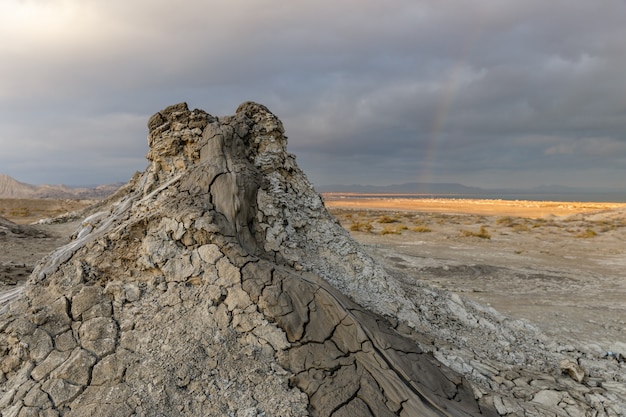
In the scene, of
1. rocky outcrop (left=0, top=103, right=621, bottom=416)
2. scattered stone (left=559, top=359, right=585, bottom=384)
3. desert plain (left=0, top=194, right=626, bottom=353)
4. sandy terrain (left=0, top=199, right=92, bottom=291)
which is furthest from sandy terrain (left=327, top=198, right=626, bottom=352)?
sandy terrain (left=0, top=199, right=92, bottom=291)

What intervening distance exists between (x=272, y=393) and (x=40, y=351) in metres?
2.34

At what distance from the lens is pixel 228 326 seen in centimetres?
374

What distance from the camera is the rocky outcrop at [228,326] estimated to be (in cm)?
331

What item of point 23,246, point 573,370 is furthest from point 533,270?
point 23,246

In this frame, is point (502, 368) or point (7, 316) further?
point (502, 368)

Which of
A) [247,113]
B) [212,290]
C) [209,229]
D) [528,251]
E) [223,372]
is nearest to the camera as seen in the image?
[223,372]

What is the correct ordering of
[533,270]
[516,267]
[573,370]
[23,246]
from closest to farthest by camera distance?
[573,370] → [23,246] → [533,270] → [516,267]

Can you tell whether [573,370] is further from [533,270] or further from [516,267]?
[516,267]

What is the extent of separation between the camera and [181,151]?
5.73 m

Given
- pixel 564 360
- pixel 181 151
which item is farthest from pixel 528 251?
pixel 181 151

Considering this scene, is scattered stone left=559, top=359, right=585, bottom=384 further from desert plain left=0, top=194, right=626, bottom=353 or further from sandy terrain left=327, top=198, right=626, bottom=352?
sandy terrain left=327, top=198, right=626, bottom=352

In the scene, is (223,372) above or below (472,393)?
above

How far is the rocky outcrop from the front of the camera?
331cm

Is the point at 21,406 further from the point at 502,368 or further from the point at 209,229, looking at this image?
the point at 502,368
